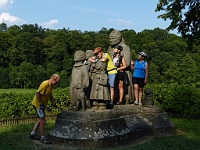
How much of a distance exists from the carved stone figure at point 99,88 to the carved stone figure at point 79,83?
0.24 meters

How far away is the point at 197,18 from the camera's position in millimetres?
18766

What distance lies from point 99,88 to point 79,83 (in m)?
0.53

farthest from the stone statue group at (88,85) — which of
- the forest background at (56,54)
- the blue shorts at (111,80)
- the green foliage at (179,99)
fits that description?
the forest background at (56,54)

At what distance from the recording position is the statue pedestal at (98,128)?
311 inches

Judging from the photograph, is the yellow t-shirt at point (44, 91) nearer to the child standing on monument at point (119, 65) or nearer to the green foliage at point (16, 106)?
the child standing on monument at point (119, 65)

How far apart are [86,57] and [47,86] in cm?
145

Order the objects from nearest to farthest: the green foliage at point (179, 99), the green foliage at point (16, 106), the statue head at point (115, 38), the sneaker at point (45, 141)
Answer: the sneaker at point (45, 141)
the statue head at point (115, 38)
the green foliage at point (16, 106)
the green foliage at point (179, 99)

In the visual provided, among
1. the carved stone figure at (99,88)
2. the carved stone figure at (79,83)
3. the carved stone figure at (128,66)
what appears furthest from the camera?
the carved stone figure at (128,66)

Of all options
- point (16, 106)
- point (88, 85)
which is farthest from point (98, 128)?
point (16, 106)

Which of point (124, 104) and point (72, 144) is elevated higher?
point (124, 104)

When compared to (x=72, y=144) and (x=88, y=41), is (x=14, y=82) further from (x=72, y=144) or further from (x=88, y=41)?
(x=72, y=144)

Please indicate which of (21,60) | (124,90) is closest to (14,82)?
(21,60)

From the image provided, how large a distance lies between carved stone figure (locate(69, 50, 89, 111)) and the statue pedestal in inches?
12.5

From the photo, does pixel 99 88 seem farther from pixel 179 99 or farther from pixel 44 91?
pixel 179 99
